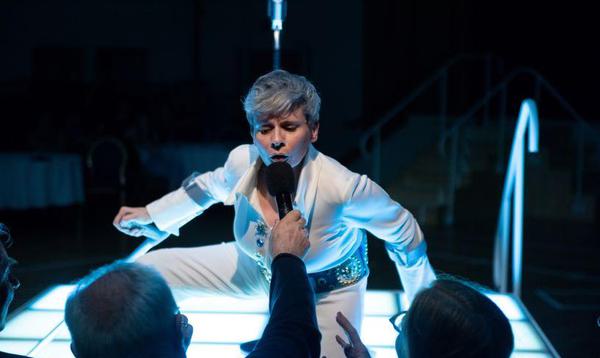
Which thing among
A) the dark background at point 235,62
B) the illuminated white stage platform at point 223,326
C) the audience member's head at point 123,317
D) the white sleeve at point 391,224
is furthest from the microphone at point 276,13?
the dark background at point 235,62

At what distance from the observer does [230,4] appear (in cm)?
1039

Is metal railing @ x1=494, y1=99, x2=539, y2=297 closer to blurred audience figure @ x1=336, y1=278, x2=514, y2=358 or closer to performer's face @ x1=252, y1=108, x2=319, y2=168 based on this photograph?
performer's face @ x1=252, y1=108, x2=319, y2=168

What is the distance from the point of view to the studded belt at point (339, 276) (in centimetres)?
239

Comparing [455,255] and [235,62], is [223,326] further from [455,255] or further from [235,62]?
[235,62]

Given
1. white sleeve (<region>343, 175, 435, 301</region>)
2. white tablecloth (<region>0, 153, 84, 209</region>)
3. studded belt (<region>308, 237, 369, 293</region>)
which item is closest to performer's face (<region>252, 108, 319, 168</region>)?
white sleeve (<region>343, 175, 435, 301</region>)

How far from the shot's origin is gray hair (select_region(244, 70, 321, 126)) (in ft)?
7.22

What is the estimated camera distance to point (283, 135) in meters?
2.22

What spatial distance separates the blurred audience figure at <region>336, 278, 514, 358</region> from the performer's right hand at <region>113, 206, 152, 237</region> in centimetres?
146

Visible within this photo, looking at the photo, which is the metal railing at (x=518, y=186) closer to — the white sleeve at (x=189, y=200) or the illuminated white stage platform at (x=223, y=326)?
the illuminated white stage platform at (x=223, y=326)

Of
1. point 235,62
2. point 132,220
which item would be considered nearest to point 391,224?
point 132,220

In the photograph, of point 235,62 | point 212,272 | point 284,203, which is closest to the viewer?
point 284,203

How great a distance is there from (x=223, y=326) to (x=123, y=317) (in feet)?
4.94

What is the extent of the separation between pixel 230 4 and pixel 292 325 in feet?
30.9

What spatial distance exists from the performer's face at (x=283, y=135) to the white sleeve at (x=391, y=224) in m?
0.20
